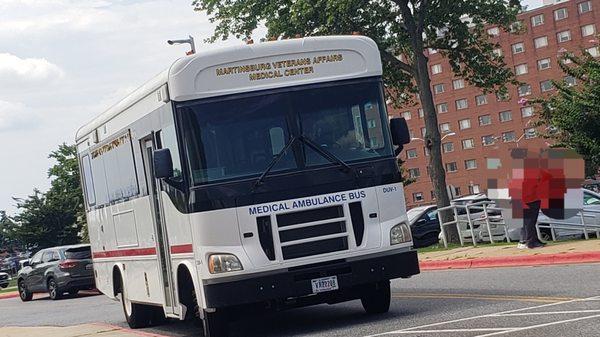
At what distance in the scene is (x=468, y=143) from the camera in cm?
12475

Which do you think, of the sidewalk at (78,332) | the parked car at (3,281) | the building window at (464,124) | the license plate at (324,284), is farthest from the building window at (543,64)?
the license plate at (324,284)

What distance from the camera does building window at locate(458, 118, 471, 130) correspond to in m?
124

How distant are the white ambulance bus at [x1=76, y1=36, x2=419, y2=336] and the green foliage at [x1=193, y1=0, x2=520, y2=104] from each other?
19661 mm

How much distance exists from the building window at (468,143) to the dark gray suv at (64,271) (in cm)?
9481

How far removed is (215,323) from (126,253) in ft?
12.7

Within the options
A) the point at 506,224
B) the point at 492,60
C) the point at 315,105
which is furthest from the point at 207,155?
the point at 492,60

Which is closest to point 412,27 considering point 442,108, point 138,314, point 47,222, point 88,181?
point 88,181

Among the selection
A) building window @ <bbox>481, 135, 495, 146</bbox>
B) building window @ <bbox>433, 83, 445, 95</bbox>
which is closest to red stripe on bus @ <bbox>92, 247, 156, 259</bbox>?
building window @ <bbox>481, 135, 495, 146</bbox>

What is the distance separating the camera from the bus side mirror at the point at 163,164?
11.5m

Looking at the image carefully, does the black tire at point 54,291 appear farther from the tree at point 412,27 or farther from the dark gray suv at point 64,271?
the tree at point 412,27

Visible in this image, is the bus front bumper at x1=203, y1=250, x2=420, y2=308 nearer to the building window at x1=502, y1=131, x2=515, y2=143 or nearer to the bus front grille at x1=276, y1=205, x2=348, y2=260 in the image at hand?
the bus front grille at x1=276, y1=205, x2=348, y2=260

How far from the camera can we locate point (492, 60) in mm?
35875

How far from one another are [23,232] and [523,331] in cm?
5492

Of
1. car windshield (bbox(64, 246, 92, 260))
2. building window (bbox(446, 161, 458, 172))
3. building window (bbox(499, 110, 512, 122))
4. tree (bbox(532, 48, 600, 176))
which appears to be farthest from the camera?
building window (bbox(446, 161, 458, 172))
